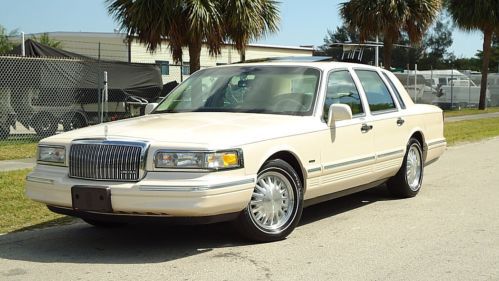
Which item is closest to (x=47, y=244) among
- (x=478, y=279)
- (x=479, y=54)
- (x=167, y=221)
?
(x=167, y=221)

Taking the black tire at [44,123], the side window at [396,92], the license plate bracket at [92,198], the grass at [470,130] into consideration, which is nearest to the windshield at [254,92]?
the side window at [396,92]

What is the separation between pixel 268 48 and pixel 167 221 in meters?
34.2

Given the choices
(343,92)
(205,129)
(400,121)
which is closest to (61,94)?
(400,121)

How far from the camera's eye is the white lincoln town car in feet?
17.0

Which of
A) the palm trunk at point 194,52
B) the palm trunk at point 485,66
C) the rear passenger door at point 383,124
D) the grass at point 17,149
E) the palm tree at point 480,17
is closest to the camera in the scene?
the rear passenger door at point 383,124

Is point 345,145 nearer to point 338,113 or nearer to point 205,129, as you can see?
point 338,113

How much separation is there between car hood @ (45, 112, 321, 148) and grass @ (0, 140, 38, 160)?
6.66 meters

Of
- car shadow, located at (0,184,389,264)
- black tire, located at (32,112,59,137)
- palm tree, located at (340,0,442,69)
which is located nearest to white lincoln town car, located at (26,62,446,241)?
car shadow, located at (0,184,389,264)

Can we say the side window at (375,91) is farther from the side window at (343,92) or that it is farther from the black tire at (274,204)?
the black tire at (274,204)

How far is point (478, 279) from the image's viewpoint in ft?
15.7

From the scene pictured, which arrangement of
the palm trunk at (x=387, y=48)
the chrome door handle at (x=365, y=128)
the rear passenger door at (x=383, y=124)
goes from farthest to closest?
1. the palm trunk at (x=387, y=48)
2. the rear passenger door at (x=383, y=124)
3. the chrome door handle at (x=365, y=128)

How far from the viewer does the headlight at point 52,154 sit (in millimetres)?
5652

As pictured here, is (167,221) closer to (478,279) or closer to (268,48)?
(478,279)

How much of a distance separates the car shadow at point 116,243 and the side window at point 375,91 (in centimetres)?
155
